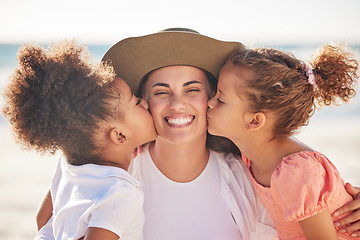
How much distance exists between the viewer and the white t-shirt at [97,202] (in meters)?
2.24

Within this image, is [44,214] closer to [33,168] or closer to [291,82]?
[291,82]

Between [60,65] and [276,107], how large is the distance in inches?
54.4

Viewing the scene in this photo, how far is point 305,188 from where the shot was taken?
2.26 meters

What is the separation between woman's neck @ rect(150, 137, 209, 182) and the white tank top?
44 mm

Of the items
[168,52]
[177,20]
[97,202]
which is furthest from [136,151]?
[177,20]

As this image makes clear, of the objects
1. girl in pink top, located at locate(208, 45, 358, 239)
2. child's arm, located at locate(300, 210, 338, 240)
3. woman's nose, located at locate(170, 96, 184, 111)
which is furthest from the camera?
woman's nose, located at locate(170, 96, 184, 111)

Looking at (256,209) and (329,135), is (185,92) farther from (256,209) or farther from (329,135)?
(329,135)

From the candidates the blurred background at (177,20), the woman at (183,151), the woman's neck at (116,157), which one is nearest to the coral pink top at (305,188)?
the woman at (183,151)

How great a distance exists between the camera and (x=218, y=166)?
314cm

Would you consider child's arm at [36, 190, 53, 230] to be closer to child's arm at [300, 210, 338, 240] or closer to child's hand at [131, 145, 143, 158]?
child's hand at [131, 145, 143, 158]

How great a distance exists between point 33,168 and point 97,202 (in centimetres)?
440

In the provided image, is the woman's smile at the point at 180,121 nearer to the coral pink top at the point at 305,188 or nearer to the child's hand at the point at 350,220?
the coral pink top at the point at 305,188

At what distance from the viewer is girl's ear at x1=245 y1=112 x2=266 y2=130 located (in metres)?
2.69

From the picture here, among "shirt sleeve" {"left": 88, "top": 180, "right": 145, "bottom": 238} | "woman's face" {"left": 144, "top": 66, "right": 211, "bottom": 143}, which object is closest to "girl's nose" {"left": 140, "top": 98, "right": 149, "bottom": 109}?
"woman's face" {"left": 144, "top": 66, "right": 211, "bottom": 143}
